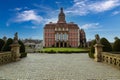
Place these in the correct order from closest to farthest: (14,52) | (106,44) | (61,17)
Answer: (14,52) < (106,44) < (61,17)

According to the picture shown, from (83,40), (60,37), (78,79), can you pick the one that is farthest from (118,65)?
(83,40)

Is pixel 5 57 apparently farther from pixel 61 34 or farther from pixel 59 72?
pixel 61 34

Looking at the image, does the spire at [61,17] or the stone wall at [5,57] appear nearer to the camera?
the stone wall at [5,57]

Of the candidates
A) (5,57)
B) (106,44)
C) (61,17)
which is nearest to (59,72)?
(5,57)

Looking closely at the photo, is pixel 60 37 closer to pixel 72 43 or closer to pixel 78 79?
pixel 72 43

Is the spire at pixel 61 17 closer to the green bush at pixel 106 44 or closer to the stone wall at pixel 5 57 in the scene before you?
the green bush at pixel 106 44

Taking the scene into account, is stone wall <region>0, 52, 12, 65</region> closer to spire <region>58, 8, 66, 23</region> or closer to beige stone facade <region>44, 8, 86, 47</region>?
beige stone facade <region>44, 8, 86, 47</region>

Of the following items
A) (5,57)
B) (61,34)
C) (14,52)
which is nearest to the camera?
(5,57)

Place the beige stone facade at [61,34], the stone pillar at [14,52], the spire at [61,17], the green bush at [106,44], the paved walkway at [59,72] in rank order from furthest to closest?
the spire at [61,17], the beige stone facade at [61,34], the green bush at [106,44], the stone pillar at [14,52], the paved walkway at [59,72]

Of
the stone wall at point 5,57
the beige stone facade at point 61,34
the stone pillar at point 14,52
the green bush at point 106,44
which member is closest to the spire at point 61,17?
the beige stone facade at point 61,34

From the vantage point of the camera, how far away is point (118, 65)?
36.7 feet

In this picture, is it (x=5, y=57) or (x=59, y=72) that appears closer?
(x=59, y=72)

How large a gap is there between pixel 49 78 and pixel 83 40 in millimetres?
89327

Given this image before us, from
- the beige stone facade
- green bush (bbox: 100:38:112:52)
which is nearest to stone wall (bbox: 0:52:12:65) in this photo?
green bush (bbox: 100:38:112:52)
